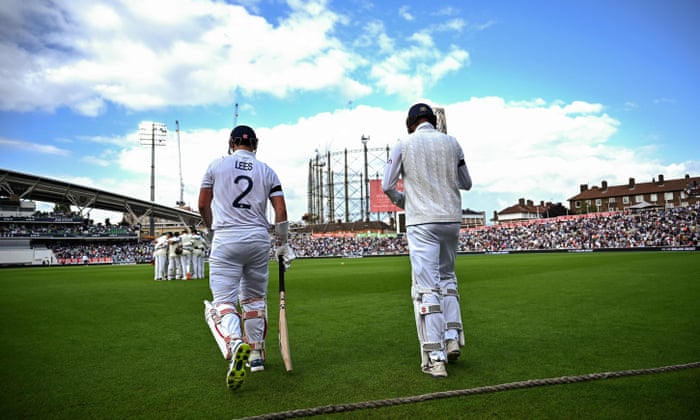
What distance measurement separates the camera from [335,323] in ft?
22.3

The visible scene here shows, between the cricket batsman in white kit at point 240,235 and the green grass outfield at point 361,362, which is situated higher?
the cricket batsman in white kit at point 240,235

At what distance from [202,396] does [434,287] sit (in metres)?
2.20

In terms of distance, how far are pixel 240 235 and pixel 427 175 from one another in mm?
1899

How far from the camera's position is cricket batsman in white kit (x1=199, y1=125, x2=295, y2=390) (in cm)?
410

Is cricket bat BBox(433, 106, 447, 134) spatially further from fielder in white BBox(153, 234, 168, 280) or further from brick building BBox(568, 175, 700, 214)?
brick building BBox(568, 175, 700, 214)

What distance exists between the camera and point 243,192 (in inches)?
168

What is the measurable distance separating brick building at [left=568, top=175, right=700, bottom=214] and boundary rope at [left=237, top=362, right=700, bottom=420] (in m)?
Result: 88.3

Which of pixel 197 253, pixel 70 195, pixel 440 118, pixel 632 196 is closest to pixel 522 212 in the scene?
pixel 632 196

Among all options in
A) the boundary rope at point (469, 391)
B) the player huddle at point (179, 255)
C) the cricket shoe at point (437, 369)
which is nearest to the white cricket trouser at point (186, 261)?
the player huddle at point (179, 255)

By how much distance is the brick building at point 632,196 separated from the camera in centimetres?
8202

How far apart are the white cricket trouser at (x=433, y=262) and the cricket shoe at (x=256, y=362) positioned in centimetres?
157

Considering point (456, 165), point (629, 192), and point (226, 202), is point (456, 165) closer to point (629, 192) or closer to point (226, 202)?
point (226, 202)

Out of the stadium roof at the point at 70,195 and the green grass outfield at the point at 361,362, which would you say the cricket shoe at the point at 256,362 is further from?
the stadium roof at the point at 70,195

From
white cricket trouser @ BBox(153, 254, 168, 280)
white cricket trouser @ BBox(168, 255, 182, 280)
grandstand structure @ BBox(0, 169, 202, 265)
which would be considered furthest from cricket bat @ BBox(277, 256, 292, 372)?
grandstand structure @ BBox(0, 169, 202, 265)
